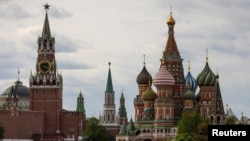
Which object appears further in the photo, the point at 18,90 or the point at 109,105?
the point at 109,105

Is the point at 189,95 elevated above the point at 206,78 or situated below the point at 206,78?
below

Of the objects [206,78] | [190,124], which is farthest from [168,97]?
[190,124]

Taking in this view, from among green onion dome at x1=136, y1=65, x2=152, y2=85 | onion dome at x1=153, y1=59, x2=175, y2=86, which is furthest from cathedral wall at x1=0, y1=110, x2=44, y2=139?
onion dome at x1=153, y1=59, x2=175, y2=86

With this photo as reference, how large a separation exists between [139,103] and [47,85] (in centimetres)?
1692

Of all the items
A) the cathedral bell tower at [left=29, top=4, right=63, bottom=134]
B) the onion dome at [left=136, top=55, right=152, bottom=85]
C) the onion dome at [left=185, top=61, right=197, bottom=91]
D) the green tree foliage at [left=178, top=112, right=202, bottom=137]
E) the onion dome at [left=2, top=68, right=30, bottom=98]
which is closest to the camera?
the green tree foliage at [left=178, top=112, right=202, bottom=137]

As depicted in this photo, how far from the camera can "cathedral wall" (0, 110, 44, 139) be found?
134125 mm

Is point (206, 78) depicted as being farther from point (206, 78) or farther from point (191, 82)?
point (191, 82)

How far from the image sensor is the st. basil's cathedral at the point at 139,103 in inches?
4926

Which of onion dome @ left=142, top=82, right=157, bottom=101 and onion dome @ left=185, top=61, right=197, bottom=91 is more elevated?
onion dome @ left=185, top=61, right=197, bottom=91

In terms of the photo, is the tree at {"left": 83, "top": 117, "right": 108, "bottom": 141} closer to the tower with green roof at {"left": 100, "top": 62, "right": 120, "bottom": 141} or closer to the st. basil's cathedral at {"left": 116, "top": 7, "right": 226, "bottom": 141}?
the st. basil's cathedral at {"left": 116, "top": 7, "right": 226, "bottom": 141}

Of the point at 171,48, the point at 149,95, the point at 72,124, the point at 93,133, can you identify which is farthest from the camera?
the point at 93,133

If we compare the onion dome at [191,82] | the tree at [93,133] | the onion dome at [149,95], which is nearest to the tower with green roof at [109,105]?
the tree at [93,133]

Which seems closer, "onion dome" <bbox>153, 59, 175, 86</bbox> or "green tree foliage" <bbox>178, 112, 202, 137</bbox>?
"green tree foliage" <bbox>178, 112, 202, 137</bbox>

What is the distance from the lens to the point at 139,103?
13300 cm
